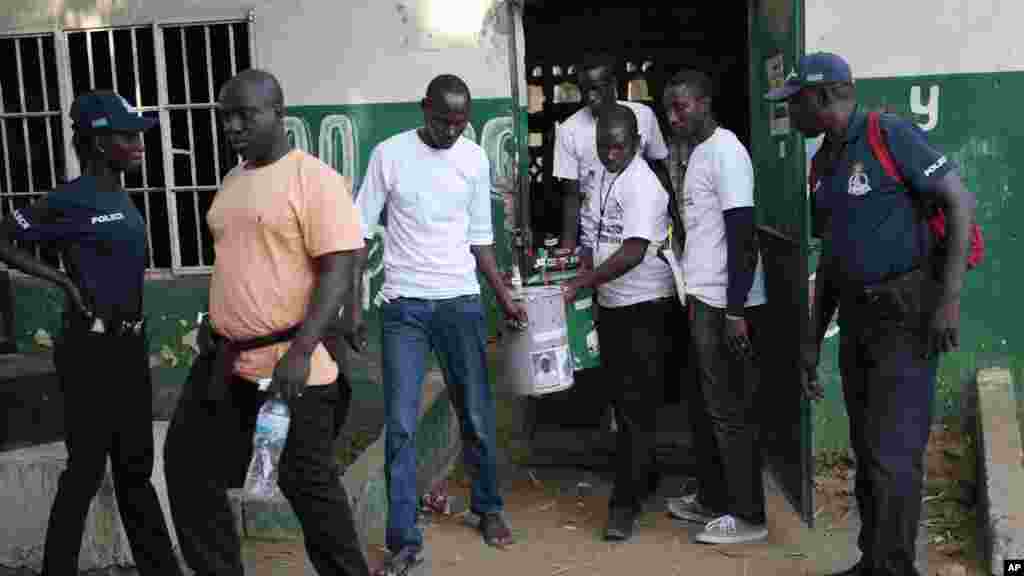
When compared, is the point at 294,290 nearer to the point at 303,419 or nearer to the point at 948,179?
the point at 303,419

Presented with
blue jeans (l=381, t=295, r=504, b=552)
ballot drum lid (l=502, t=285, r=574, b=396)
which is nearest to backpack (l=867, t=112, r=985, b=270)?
ballot drum lid (l=502, t=285, r=574, b=396)

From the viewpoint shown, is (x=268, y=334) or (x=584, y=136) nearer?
(x=268, y=334)

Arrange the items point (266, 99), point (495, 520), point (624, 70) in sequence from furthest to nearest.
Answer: point (624, 70) < point (495, 520) < point (266, 99)

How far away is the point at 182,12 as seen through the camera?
7371mm

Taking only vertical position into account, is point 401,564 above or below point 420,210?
below

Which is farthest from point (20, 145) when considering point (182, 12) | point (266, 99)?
point (266, 99)

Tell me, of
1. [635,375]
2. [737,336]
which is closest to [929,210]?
[737,336]

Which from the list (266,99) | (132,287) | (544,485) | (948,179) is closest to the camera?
(266,99)

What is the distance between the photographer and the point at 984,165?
625cm

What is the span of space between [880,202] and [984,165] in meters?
2.40

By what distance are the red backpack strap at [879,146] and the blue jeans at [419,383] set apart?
1.80m

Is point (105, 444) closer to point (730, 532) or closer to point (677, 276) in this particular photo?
point (677, 276)

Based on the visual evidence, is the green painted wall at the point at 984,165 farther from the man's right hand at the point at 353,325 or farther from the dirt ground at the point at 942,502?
the man's right hand at the point at 353,325

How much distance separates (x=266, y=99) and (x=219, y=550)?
149 centimetres
